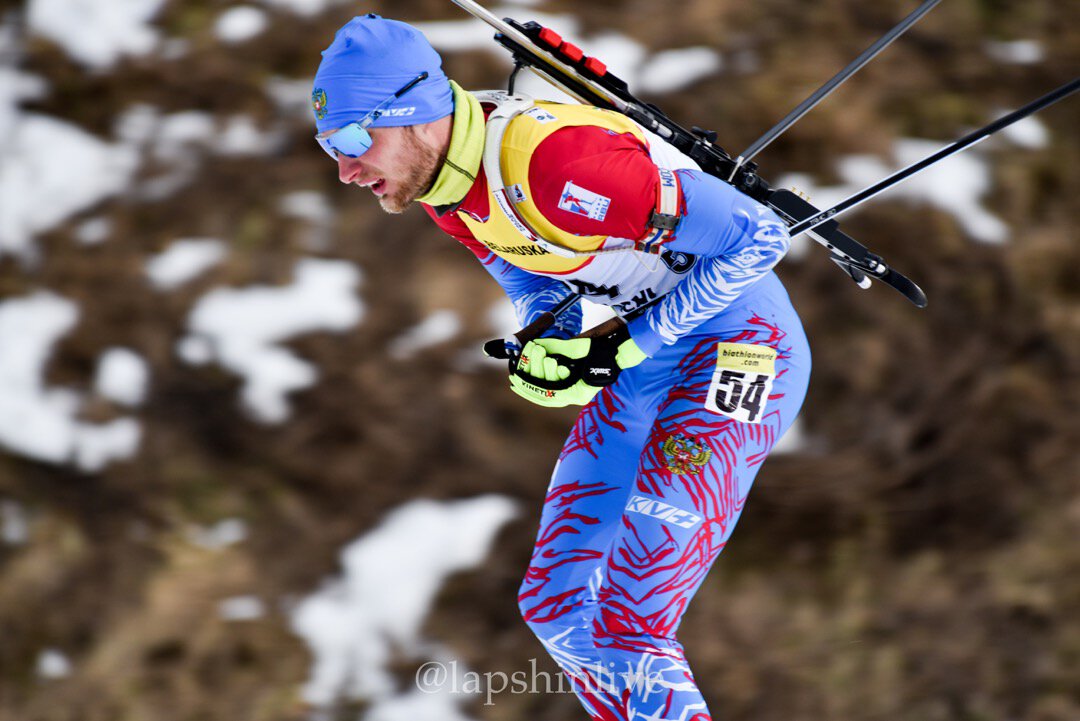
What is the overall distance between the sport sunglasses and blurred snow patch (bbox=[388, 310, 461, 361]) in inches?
65.1

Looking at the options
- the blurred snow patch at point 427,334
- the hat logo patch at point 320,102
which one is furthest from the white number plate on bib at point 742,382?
the blurred snow patch at point 427,334

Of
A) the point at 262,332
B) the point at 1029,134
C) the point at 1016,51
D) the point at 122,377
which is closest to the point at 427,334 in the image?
the point at 262,332

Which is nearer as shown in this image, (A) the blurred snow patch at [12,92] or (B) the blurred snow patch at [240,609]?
(B) the blurred snow patch at [240,609]

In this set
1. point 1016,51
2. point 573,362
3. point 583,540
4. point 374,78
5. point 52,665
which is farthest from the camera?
point 1016,51

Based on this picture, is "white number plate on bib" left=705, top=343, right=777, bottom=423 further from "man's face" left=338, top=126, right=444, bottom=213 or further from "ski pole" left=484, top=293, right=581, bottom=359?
"man's face" left=338, top=126, right=444, bottom=213

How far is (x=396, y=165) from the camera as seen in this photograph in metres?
1.75

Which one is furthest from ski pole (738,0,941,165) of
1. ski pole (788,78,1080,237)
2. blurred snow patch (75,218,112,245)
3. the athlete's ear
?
blurred snow patch (75,218,112,245)

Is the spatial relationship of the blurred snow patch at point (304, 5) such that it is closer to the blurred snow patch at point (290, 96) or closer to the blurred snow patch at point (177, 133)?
the blurred snow patch at point (290, 96)

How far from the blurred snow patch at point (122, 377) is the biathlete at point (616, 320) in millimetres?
1634

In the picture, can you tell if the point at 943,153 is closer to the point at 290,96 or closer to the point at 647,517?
the point at 647,517

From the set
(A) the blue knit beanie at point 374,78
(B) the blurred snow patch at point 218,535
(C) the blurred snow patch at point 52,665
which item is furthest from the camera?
(B) the blurred snow patch at point 218,535

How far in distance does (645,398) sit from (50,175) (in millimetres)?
2432

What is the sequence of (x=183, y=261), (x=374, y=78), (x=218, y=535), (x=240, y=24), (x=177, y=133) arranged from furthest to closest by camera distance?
(x=240, y=24) < (x=177, y=133) < (x=183, y=261) < (x=218, y=535) < (x=374, y=78)

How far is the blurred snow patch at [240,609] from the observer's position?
3.06 meters
